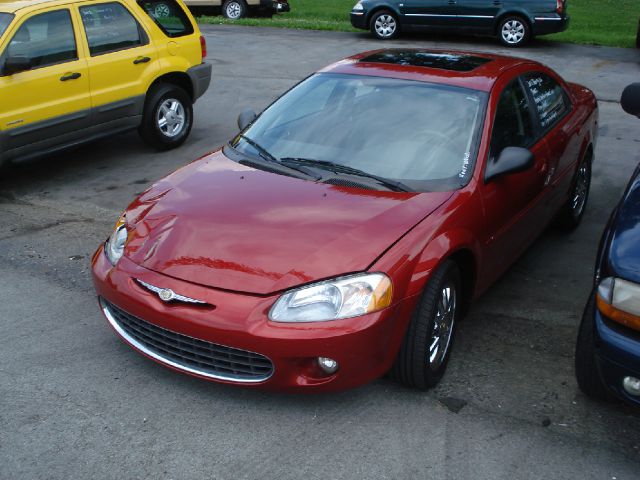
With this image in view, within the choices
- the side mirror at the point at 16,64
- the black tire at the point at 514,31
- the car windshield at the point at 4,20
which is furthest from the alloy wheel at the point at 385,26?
the side mirror at the point at 16,64

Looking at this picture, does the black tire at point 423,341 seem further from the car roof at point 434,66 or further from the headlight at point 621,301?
the car roof at point 434,66

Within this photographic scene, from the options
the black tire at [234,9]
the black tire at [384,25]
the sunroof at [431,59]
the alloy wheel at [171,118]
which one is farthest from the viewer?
the black tire at [234,9]

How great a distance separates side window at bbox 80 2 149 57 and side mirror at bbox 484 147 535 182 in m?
4.82

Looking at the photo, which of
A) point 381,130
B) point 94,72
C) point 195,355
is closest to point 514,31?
point 94,72

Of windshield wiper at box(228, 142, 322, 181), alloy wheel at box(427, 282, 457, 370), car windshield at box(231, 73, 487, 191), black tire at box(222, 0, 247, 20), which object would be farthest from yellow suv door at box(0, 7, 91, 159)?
black tire at box(222, 0, 247, 20)

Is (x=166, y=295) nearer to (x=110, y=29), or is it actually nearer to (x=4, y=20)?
(x=4, y=20)

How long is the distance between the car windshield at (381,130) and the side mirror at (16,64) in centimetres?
291

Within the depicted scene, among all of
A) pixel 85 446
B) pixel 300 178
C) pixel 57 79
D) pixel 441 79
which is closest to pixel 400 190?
pixel 300 178

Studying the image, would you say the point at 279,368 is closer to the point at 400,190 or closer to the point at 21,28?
the point at 400,190

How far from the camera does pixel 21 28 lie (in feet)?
23.9

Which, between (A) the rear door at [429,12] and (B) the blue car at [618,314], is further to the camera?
(A) the rear door at [429,12]

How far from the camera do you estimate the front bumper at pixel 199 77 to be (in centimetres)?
893

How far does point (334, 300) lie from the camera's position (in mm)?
3633

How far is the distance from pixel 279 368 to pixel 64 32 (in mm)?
5244
